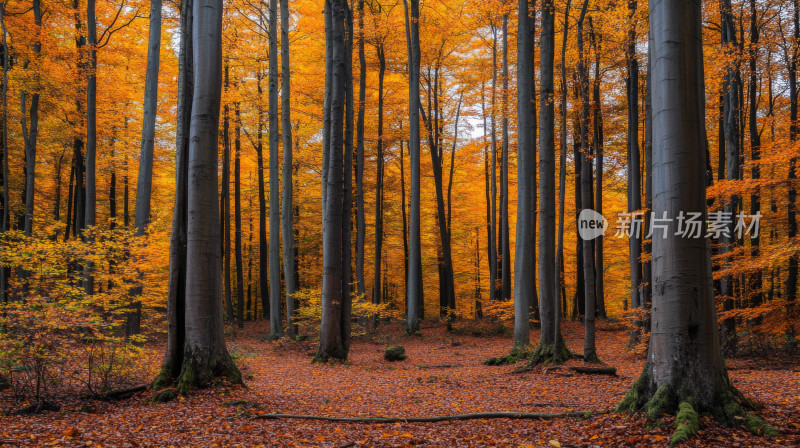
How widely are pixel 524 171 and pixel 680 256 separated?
6.53 m

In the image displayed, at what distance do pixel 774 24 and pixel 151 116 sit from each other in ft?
55.0

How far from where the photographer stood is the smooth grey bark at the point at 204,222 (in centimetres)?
642

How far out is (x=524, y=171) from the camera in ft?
34.4

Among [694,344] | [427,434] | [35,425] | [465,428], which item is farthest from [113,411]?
[694,344]

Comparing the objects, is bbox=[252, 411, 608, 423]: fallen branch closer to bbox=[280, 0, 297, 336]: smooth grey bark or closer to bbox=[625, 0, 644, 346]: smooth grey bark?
bbox=[625, 0, 644, 346]: smooth grey bark

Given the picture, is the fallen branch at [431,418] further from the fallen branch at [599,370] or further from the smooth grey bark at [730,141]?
the smooth grey bark at [730,141]

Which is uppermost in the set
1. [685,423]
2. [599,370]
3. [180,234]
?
[180,234]

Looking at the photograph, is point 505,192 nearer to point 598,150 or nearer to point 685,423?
point 598,150

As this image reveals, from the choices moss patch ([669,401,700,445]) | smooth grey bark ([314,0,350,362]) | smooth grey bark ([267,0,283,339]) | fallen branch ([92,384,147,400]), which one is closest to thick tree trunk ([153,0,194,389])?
fallen branch ([92,384,147,400])

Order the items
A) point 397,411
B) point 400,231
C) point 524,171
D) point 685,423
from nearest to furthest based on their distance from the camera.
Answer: point 685,423 → point 397,411 → point 524,171 → point 400,231

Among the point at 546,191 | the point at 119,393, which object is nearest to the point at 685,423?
the point at 546,191

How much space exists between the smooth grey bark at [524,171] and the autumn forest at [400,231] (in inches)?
2.2

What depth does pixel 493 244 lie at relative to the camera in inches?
736

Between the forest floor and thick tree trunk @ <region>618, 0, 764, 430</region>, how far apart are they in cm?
29
